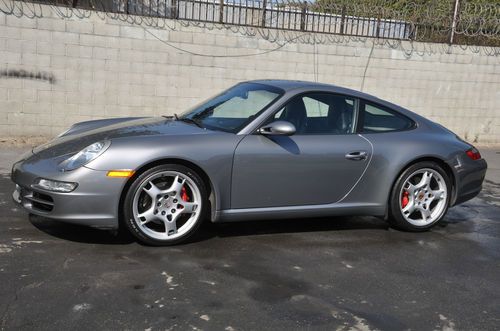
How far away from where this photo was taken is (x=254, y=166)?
16.1 feet

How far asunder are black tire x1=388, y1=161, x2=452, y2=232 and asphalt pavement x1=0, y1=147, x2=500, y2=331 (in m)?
0.09

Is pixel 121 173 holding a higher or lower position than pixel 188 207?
higher

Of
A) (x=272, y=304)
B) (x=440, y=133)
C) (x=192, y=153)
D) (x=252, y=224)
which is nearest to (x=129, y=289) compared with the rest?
(x=272, y=304)

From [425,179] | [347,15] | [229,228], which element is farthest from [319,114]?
[347,15]

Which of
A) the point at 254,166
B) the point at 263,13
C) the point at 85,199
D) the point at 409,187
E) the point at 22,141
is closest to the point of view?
the point at 85,199

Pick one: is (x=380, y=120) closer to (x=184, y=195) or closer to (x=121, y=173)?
(x=184, y=195)

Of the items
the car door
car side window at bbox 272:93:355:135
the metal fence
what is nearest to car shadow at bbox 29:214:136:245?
the car door

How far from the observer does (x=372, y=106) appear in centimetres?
557

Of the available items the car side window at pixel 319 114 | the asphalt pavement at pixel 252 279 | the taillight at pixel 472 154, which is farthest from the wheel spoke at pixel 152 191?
the taillight at pixel 472 154

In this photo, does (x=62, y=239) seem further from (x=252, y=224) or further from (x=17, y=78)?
(x=17, y=78)

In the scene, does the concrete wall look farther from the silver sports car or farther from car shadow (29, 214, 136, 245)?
car shadow (29, 214, 136, 245)

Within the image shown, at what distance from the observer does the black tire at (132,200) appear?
179 inches

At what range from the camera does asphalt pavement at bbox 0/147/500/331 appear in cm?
352

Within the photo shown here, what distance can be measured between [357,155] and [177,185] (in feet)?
5.58
